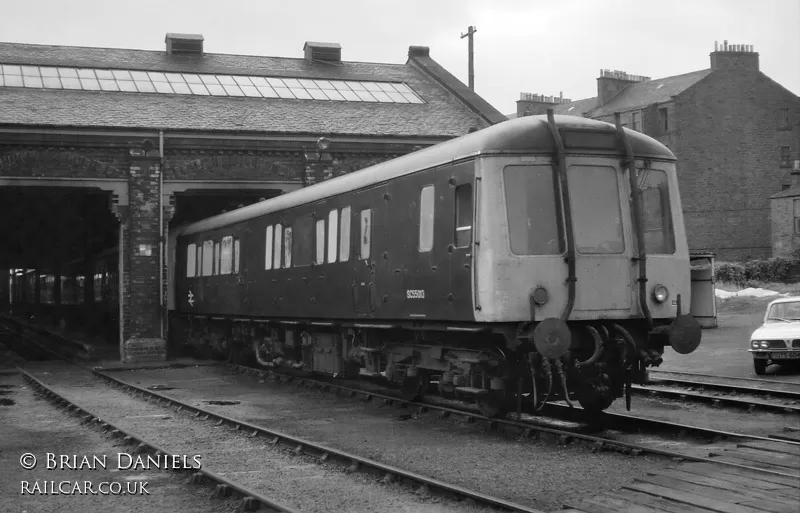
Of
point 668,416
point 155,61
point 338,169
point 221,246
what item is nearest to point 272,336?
point 221,246

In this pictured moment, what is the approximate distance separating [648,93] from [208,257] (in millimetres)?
38647

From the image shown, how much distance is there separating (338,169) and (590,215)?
13.9 m

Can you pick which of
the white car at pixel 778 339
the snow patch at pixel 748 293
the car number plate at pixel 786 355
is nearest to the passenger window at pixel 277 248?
the white car at pixel 778 339

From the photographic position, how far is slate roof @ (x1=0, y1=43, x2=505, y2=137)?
903 inches

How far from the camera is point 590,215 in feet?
33.7

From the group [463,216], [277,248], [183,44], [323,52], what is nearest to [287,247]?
[277,248]

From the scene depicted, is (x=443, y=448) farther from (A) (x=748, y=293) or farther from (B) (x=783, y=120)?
(B) (x=783, y=120)

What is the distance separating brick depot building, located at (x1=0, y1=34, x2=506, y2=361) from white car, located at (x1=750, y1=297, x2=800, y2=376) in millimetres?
10105

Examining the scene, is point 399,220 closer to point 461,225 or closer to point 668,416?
point 461,225

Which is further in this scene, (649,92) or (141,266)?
(649,92)

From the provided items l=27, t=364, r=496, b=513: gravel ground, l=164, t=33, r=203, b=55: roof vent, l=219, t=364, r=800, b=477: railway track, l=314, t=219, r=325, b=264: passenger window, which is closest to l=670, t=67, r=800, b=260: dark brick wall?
l=164, t=33, r=203, b=55: roof vent

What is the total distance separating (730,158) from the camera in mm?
51469

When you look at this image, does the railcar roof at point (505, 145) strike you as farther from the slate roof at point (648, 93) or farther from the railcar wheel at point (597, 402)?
the slate roof at point (648, 93)

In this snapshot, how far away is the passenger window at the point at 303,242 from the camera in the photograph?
14961mm
